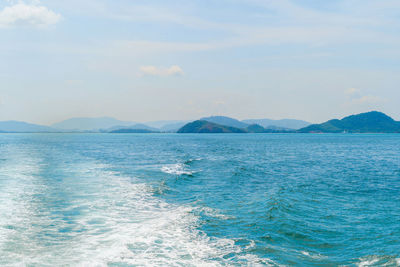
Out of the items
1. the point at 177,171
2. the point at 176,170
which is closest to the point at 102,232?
the point at 177,171

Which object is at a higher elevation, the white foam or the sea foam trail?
the white foam

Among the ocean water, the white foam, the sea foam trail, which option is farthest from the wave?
the sea foam trail

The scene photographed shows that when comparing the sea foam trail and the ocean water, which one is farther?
the ocean water

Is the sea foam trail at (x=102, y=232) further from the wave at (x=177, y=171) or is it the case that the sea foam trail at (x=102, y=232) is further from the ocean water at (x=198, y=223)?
the wave at (x=177, y=171)

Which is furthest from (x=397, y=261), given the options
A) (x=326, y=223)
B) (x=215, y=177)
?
(x=215, y=177)

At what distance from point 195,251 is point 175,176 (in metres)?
21.2

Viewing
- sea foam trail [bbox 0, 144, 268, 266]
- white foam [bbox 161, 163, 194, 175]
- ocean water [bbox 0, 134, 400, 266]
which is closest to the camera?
sea foam trail [bbox 0, 144, 268, 266]

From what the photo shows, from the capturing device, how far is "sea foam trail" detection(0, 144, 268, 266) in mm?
11634

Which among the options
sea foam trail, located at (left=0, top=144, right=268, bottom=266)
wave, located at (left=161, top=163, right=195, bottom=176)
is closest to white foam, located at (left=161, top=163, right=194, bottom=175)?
wave, located at (left=161, top=163, right=195, bottom=176)

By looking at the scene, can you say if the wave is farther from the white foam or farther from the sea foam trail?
the sea foam trail

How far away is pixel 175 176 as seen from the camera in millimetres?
33688

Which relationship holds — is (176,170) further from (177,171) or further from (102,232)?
(102,232)

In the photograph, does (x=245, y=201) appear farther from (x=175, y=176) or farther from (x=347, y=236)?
(x=175, y=176)

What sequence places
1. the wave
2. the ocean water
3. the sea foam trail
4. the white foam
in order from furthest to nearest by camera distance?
1. the white foam
2. the wave
3. the ocean water
4. the sea foam trail
